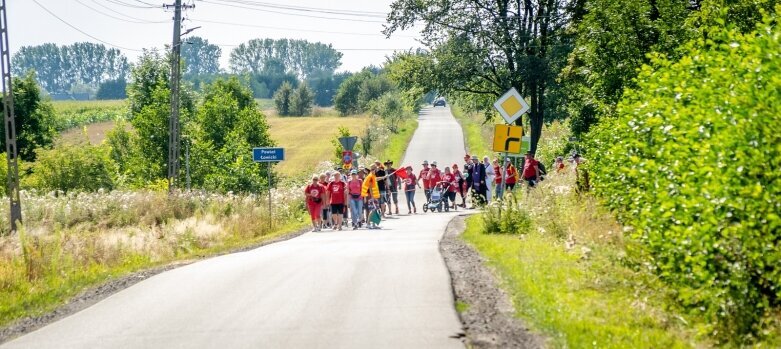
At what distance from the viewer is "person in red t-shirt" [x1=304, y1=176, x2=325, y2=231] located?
26.7 metres

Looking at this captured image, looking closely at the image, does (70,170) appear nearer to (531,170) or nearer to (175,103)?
(175,103)

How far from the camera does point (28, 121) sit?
71.4 metres

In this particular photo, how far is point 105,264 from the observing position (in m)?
20.5

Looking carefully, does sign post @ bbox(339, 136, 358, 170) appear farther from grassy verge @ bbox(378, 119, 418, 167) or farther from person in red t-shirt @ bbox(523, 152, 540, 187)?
grassy verge @ bbox(378, 119, 418, 167)

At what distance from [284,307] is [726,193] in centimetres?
574

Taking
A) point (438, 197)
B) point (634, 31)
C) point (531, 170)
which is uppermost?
point (634, 31)

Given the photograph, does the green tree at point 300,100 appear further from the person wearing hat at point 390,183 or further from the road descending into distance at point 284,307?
the road descending into distance at point 284,307

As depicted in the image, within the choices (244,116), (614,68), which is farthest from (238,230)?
(244,116)

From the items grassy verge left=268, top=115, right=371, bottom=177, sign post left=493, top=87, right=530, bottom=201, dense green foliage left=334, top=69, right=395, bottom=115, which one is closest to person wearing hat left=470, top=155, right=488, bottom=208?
sign post left=493, top=87, right=530, bottom=201

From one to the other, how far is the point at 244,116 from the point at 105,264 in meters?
48.0

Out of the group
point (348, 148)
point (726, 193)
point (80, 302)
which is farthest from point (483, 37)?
point (726, 193)

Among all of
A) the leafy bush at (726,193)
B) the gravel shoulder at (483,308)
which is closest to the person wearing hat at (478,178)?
the gravel shoulder at (483,308)

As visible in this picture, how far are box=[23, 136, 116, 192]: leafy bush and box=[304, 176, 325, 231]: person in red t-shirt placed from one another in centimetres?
3301

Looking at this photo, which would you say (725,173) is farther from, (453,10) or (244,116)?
(244,116)
